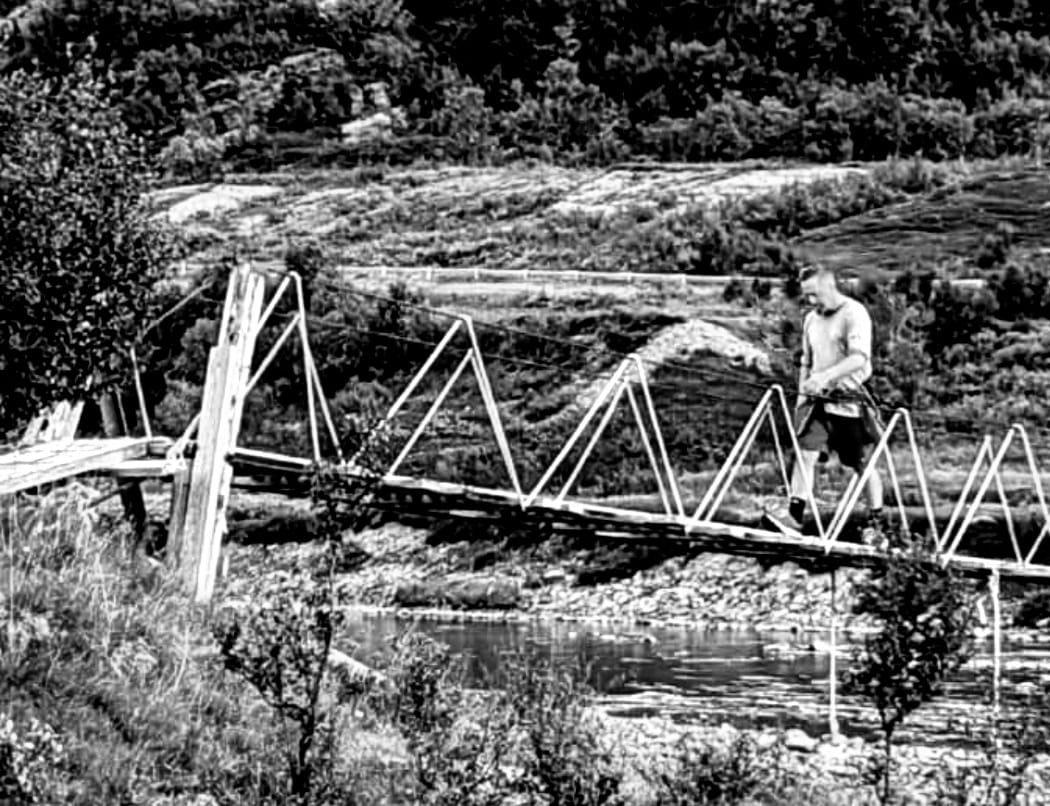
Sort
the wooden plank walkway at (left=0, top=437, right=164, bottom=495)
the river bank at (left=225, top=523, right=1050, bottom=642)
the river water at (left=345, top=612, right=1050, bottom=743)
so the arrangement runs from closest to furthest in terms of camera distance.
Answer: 1. the wooden plank walkway at (left=0, top=437, right=164, bottom=495)
2. the river water at (left=345, top=612, right=1050, bottom=743)
3. the river bank at (left=225, top=523, right=1050, bottom=642)

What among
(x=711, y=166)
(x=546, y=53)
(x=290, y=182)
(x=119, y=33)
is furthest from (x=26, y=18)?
(x=711, y=166)

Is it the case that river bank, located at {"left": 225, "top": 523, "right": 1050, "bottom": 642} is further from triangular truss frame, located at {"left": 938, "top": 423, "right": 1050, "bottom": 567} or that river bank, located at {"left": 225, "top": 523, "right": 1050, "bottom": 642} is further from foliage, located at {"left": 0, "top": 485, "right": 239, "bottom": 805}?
foliage, located at {"left": 0, "top": 485, "right": 239, "bottom": 805}

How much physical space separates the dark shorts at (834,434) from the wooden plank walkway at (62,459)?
3.91 m

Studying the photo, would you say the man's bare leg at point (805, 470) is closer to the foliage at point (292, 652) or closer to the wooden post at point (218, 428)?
the wooden post at point (218, 428)

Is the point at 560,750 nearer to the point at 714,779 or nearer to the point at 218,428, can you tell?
the point at 714,779

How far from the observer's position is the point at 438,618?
24453 millimetres

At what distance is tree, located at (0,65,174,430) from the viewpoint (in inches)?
448

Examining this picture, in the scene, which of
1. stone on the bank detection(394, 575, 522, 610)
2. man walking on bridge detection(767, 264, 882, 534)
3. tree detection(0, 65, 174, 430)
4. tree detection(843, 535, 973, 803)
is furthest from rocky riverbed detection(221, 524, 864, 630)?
tree detection(843, 535, 973, 803)

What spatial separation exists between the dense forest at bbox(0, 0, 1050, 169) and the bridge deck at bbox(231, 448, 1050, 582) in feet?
153

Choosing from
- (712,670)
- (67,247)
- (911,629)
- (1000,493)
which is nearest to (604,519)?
(67,247)

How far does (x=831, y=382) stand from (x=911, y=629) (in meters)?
4.27

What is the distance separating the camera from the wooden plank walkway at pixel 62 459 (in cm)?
1071

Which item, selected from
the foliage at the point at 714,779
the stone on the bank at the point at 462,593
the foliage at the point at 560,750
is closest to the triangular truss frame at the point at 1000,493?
the foliage at the point at 714,779

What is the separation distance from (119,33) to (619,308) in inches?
1846
